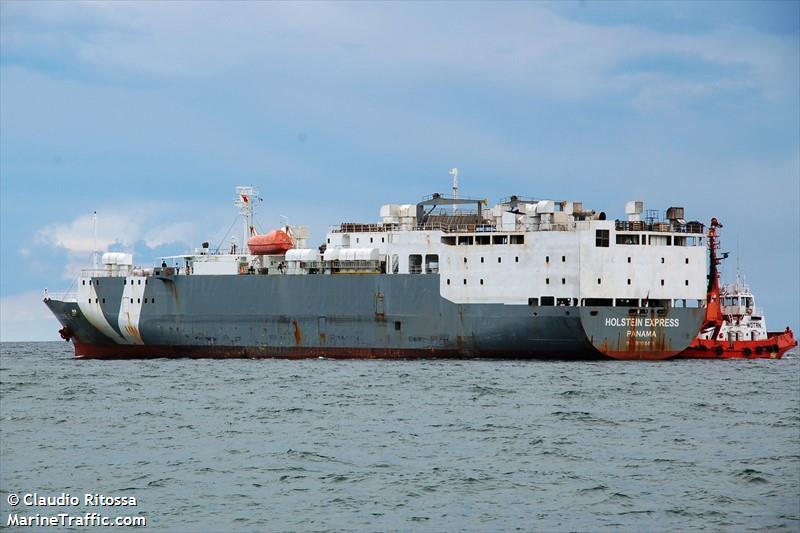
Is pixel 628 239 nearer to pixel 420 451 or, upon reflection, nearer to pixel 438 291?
pixel 438 291

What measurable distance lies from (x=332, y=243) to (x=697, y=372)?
58.2ft

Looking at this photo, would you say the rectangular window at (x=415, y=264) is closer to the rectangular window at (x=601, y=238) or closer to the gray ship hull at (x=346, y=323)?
the gray ship hull at (x=346, y=323)

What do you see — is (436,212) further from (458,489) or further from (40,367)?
(458,489)

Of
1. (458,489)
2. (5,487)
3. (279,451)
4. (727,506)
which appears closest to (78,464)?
(5,487)

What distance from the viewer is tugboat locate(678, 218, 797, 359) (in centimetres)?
4872

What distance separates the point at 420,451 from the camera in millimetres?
21766

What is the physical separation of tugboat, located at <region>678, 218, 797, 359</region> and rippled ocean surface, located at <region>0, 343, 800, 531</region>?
11.8 meters

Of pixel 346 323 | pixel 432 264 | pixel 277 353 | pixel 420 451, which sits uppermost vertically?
pixel 432 264

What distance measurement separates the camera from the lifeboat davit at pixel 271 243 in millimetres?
49500

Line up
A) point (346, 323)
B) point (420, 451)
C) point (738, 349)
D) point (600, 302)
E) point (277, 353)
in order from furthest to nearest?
point (738, 349) < point (277, 353) < point (346, 323) < point (600, 302) < point (420, 451)

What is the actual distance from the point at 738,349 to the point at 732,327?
1.10 m

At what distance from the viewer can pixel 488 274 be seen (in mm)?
44188

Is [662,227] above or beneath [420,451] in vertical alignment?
above

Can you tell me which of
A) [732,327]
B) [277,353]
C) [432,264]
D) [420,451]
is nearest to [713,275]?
[732,327]
